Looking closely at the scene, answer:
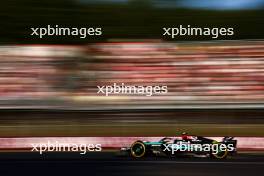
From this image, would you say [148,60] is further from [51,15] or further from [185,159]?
[185,159]

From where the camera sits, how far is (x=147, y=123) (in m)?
21.8

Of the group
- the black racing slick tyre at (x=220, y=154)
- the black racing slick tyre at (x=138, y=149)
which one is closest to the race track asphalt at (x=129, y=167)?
the black racing slick tyre at (x=220, y=154)

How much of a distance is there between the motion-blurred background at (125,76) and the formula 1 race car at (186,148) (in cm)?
1024

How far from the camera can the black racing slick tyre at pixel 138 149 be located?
10644 millimetres

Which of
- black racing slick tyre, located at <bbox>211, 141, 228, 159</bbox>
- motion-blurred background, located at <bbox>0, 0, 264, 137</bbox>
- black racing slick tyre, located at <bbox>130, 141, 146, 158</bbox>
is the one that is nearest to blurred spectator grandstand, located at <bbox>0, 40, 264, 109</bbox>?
motion-blurred background, located at <bbox>0, 0, 264, 137</bbox>

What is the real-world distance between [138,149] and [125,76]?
12.0 metres

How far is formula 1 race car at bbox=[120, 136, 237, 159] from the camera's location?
10.4 m

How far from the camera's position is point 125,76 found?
22.7 m

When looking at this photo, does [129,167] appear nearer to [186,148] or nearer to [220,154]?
[186,148]

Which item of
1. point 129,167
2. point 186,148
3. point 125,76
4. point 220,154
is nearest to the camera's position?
point 129,167

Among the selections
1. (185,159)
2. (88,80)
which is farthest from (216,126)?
(185,159)

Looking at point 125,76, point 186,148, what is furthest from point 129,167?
point 125,76

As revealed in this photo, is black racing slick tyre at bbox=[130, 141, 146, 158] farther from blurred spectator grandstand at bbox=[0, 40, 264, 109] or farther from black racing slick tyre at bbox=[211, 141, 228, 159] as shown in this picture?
blurred spectator grandstand at bbox=[0, 40, 264, 109]

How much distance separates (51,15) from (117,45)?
2982 millimetres
